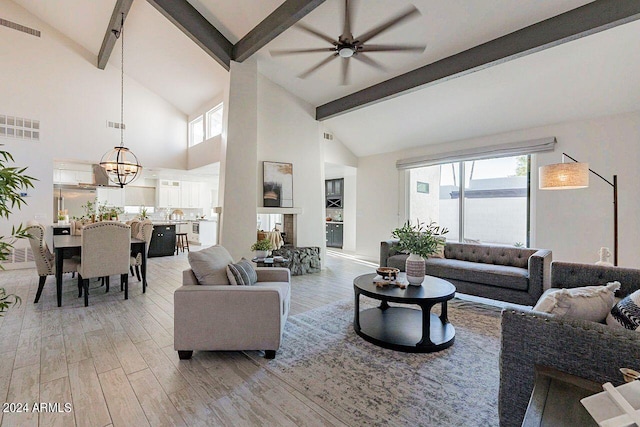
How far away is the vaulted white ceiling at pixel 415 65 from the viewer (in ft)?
11.5

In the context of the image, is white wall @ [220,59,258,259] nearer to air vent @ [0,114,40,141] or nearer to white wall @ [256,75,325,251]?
white wall @ [256,75,325,251]

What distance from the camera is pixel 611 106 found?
424 cm

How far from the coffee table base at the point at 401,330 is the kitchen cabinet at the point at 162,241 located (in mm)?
6148

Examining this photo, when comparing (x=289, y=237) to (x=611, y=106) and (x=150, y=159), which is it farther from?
(x=611, y=106)

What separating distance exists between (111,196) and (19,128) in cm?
299

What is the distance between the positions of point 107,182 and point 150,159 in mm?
1227

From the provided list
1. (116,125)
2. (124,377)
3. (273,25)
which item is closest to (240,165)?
(273,25)

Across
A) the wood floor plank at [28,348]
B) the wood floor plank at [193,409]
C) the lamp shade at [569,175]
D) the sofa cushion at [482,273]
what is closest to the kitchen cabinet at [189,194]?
the wood floor plank at [28,348]

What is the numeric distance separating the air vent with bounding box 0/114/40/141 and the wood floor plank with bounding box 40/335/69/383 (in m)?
5.31

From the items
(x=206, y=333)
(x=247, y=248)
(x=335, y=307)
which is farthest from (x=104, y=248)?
(x=335, y=307)

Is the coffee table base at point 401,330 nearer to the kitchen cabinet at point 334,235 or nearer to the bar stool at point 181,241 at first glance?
the kitchen cabinet at point 334,235

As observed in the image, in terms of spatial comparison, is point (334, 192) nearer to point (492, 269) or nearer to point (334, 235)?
point (334, 235)

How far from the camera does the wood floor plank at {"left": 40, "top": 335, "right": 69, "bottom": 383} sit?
2215 millimetres

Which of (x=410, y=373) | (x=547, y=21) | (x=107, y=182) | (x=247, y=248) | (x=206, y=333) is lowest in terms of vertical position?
(x=410, y=373)
